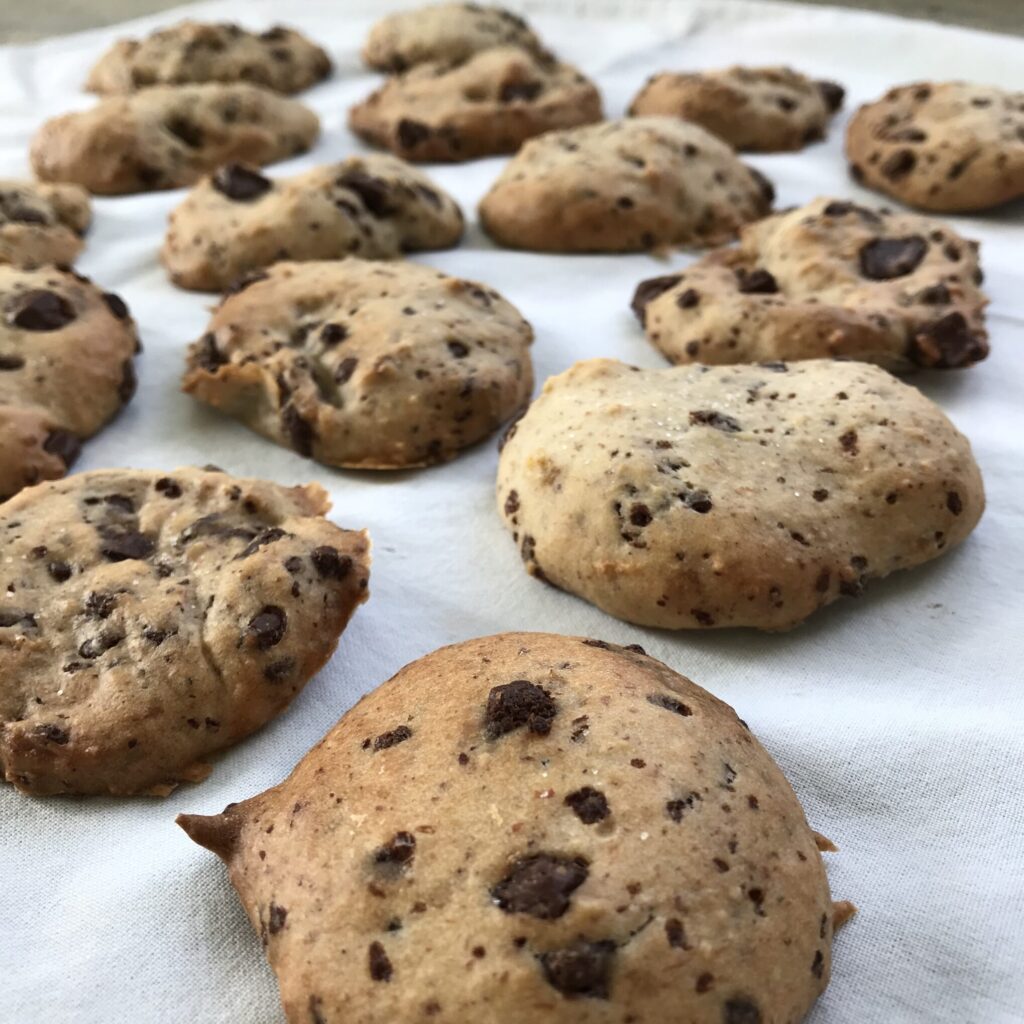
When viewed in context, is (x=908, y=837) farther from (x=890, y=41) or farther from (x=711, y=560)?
(x=890, y=41)

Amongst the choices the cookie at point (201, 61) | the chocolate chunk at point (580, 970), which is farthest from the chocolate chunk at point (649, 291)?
the cookie at point (201, 61)

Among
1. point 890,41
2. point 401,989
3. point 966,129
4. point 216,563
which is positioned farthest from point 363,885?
point 890,41

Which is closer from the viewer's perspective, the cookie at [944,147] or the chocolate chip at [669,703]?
the chocolate chip at [669,703]

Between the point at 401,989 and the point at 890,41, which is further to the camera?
the point at 890,41

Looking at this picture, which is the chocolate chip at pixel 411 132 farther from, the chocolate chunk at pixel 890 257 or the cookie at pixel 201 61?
the chocolate chunk at pixel 890 257

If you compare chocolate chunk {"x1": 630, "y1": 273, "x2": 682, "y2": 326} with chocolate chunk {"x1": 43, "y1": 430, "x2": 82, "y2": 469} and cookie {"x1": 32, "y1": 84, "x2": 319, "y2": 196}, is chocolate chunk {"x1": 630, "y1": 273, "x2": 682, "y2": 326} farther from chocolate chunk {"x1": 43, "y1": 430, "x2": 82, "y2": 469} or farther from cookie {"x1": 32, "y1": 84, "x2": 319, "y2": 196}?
cookie {"x1": 32, "y1": 84, "x2": 319, "y2": 196}

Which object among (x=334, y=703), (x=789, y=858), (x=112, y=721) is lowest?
(x=334, y=703)
